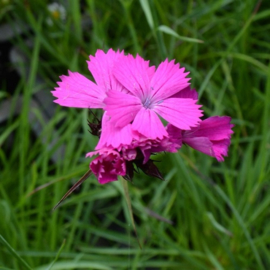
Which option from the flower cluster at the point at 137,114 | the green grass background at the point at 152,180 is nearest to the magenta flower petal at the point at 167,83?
the flower cluster at the point at 137,114

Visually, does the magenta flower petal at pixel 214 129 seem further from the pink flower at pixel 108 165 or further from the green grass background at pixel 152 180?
the green grass background at pixel 152 180

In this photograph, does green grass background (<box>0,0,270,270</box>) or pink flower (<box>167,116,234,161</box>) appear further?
green grass background (<box>0,0,270,270</box>)

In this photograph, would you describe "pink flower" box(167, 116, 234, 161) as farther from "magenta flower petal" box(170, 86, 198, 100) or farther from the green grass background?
the green grass background

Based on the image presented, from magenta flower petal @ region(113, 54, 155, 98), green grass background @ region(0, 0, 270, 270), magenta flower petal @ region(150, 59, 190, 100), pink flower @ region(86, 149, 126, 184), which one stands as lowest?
green grass background @ region(0, 0, 270, 270)

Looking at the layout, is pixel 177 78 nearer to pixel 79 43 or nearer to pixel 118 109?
pixel 118 109

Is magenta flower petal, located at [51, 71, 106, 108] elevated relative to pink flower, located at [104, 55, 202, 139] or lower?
elevated

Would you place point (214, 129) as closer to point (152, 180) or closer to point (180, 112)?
point (180, 112)

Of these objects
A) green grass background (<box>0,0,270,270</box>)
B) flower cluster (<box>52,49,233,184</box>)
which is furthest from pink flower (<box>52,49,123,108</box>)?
green grass background (<box>0,0,270,270</box>)
